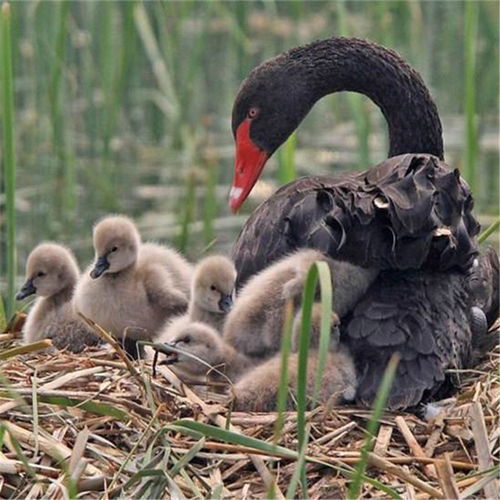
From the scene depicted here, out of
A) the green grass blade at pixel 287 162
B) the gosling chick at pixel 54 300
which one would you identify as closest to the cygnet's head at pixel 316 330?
the gosling chick at pixel 54 300

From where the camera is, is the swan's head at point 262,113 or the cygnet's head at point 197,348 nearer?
the cygnet's head at point 197,348

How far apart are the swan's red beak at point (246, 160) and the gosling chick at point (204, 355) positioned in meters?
1.20

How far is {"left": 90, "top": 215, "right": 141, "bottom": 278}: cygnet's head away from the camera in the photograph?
4273mm

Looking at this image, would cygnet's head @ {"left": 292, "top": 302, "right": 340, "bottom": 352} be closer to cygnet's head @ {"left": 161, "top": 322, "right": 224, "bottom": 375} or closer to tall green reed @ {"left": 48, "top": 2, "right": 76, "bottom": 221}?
cygnet's head @ {"left": 161, "top": 322, "right": 224, "bottom": 375}

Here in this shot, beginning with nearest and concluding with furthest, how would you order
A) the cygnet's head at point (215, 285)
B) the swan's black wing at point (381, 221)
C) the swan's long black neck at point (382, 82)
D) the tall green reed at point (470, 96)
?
the swan's black wing at point (381, 221) → the cygnet's head at point (215, 285) → the swan's long black neck at point (382, 82) → the tall green reed at point (470, 96)

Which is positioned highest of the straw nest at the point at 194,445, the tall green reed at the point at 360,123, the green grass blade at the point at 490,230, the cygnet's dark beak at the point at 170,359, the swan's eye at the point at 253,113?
the swan's eye at the point at 253,113

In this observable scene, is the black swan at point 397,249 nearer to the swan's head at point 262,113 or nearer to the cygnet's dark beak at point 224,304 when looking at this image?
the cygnet's dark beak at point 224,304

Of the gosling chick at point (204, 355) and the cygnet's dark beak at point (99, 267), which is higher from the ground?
the cygnet's dark beak at point (99, 267)

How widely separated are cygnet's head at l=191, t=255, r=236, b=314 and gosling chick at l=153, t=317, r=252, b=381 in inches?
6.7

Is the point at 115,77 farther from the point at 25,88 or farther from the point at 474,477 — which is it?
the point at 474,477

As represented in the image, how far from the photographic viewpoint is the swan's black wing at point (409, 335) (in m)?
3.61

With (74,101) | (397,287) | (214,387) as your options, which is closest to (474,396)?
(397,287)

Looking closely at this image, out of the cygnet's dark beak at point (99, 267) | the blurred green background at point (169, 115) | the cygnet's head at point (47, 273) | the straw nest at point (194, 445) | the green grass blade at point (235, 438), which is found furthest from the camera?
the blurred green background at point (169, 115)

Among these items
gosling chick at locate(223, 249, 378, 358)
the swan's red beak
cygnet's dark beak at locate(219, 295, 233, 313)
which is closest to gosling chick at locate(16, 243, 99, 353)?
cygnet's dark beak at locate(219, 295, 233, 313)
